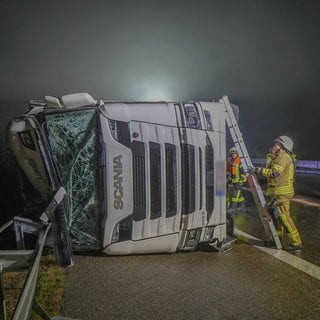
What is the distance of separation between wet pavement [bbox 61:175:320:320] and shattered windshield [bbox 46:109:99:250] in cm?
55

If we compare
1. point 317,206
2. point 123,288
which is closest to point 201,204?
point 123,288

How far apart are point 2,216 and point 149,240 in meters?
4.03

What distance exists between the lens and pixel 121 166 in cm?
427

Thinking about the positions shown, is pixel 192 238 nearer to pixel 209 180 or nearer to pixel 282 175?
pixel 209 180

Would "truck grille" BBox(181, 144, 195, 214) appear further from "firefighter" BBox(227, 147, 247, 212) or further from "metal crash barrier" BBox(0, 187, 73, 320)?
"firefighter" BBox(227, 147, 247, 212)

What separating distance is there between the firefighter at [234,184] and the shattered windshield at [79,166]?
17.1 feet

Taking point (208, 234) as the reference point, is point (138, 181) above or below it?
above

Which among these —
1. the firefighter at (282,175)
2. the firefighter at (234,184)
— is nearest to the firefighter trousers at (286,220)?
the firefighter at (282,175)

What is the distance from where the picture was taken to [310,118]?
7969 centimetres

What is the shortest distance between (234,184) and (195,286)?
19.0 ft

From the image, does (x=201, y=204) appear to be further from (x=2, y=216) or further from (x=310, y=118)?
(x=310, y=118)

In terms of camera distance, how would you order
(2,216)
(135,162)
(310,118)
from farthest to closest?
1. (310,118)
2. (2,216)
3. (135,162)

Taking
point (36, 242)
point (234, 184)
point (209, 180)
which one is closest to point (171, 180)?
point (209, 180)

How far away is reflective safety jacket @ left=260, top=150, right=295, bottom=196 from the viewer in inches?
220
